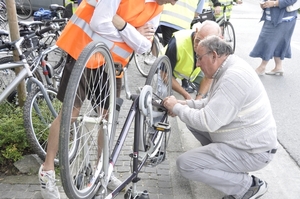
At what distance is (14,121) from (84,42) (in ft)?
4.13

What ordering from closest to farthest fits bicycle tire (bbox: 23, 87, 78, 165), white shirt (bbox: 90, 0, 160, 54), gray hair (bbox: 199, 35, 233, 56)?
1. white shirt (bbox: 90, 0, 160, 54)
2. gray hair (bbox: 199, 35, 233, 56)
3. bicycle tire (bbox: 23, 87, 78, 165)

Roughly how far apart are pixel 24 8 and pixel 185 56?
7.73 m

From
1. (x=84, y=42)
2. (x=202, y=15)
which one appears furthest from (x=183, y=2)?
(x=84, y=42)

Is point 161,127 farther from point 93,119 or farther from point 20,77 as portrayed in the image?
point 20,77

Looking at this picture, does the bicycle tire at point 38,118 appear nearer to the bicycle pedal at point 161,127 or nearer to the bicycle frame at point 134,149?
the bicycle frame at point 134,149

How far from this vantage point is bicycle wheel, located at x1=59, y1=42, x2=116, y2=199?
1917 mm

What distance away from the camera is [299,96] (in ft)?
17.0

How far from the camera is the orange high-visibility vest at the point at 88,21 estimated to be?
2164mm

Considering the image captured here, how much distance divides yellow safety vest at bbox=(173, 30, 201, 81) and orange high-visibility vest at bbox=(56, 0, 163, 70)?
46.6 inches

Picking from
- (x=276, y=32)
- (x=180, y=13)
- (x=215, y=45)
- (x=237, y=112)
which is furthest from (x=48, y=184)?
(x=276, y=32)

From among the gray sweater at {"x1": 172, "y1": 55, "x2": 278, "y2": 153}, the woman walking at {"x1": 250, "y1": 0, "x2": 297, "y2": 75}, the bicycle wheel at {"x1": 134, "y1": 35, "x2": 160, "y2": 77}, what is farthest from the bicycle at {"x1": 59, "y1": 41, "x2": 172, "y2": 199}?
the woman walking at {"x1": 250, "y1": 0, "x2": 297, "y2": 75}

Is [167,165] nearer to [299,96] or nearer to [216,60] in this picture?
[216,60]

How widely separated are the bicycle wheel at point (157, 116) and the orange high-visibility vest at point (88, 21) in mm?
479

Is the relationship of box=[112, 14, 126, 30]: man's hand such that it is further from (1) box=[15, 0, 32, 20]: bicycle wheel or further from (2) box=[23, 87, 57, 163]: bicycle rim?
A: (1) box=[15, 0, 32, 20]: bicycle wheel
